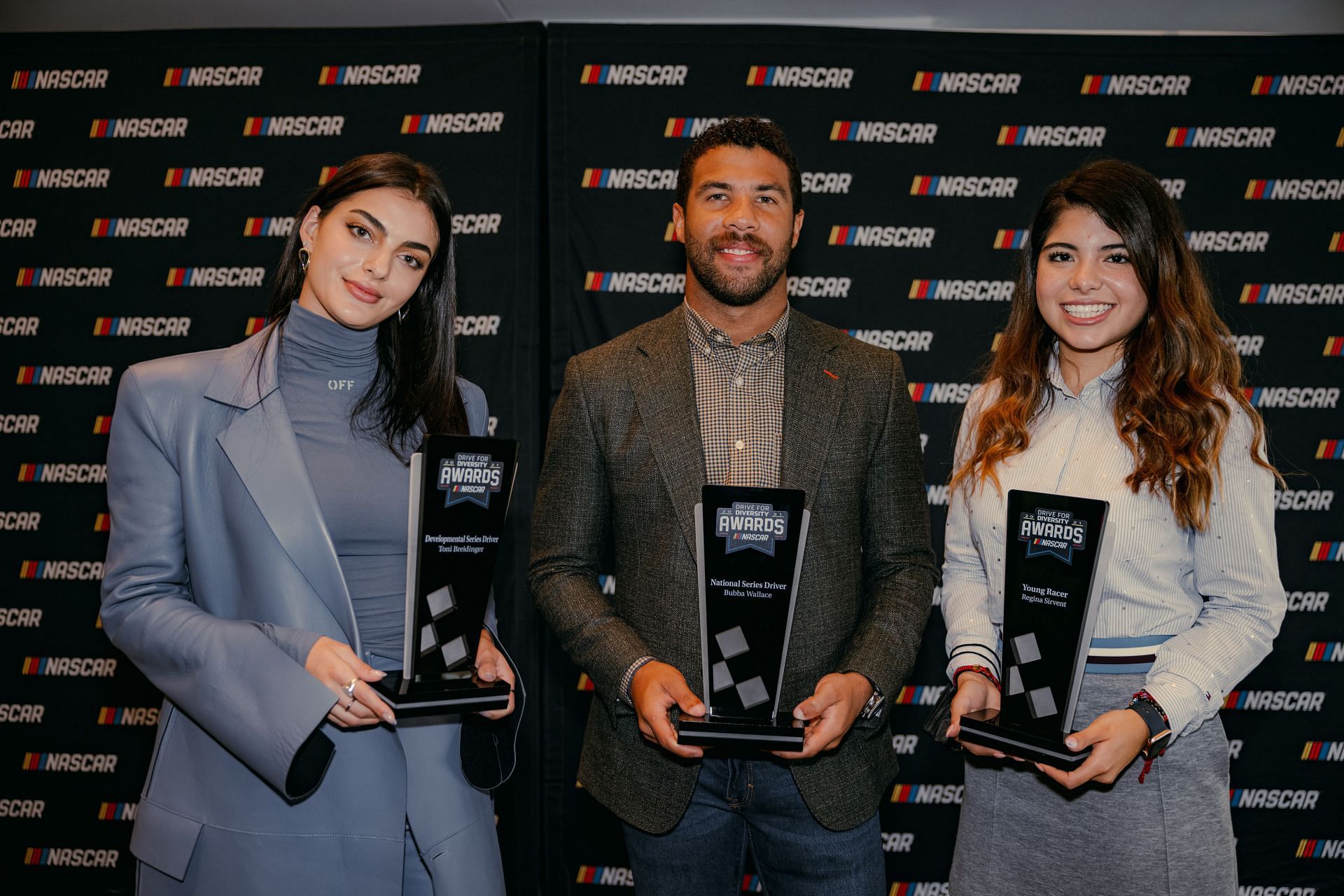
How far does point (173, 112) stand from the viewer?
3338 mm

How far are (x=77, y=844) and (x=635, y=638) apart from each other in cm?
281

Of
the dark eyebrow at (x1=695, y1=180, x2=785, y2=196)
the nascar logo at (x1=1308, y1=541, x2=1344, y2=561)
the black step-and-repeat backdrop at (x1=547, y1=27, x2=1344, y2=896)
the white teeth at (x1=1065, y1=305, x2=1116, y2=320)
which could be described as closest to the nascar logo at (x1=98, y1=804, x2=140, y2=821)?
the black step-and-repeat backdrop at (x1=547, y1=27, x2=1344, y2=896)

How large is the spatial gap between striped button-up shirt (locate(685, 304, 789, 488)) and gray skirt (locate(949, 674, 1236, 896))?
73cm

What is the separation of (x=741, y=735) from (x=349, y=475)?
81 cm

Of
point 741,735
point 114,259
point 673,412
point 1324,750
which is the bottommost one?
point 1324,750

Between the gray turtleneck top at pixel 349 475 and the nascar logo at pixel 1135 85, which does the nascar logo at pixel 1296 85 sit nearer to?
the nascar logo at pixel 1135 85

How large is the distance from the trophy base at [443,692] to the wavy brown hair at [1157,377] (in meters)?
1.00

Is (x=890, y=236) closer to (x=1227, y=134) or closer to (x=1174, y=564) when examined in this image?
(x=1227, y=134)

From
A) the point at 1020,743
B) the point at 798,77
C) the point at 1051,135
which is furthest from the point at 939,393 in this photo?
the point at 1020,743

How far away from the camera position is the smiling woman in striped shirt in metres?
1.56

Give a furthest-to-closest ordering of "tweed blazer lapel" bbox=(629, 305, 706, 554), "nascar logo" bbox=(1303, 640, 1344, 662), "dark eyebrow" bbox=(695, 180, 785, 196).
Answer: "nascar logo" bbox=(1303, 640, 1344, 662)
"dark eyebrow" bbox=(695, 180, 785, 196)
"tweed blazer lapel" bbox=(629, 305, 706, 554)

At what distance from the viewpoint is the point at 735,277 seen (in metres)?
1.92

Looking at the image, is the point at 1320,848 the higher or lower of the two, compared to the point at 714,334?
lower

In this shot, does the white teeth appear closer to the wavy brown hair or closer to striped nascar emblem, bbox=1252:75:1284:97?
the wavy brown hair
